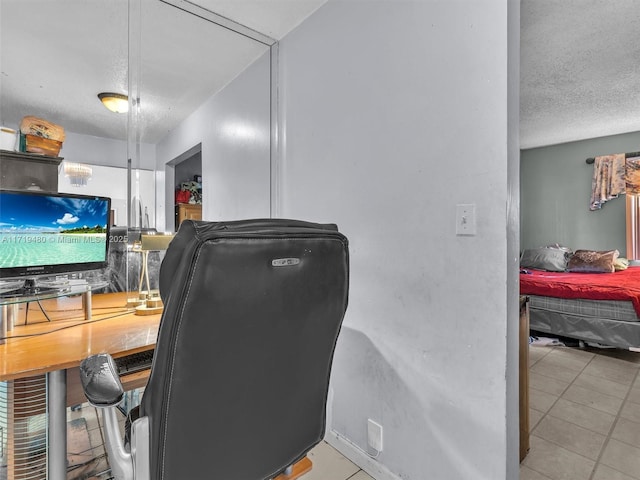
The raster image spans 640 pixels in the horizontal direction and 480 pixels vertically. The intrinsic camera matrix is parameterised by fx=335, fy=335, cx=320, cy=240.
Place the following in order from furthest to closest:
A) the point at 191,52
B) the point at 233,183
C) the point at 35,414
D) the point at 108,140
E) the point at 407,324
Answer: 1. the point at 233,183
2. the point at 191,52
3. the point at 108,140
4. the point at 407,324
5. the point at 35,414

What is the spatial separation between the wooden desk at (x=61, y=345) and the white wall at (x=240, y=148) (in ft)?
3.14

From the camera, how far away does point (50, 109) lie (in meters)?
1.59

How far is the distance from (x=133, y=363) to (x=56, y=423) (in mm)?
267

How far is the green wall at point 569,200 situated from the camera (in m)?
4.94

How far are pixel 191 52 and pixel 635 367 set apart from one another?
14.4 ft

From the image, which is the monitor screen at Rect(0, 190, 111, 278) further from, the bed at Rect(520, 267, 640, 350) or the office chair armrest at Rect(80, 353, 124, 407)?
the bed at Rect(520, 267, 640, 350)

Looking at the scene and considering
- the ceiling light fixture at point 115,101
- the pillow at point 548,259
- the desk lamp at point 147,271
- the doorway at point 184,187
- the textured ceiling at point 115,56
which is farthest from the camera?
the pillow at point 548,259

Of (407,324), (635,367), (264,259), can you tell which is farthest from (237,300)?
(635,367)

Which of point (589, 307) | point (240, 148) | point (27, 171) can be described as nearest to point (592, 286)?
point (589, 307)

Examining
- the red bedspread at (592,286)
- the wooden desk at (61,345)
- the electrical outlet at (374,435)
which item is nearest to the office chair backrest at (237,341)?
the wooden desk at (61,345)

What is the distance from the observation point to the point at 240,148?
2.35 m

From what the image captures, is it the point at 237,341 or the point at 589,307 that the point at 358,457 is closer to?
the point at 237,341

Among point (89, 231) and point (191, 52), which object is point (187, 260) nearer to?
point (89, 231)

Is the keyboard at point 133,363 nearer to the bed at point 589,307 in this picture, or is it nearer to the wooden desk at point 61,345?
the wooden desk at point 61,345
